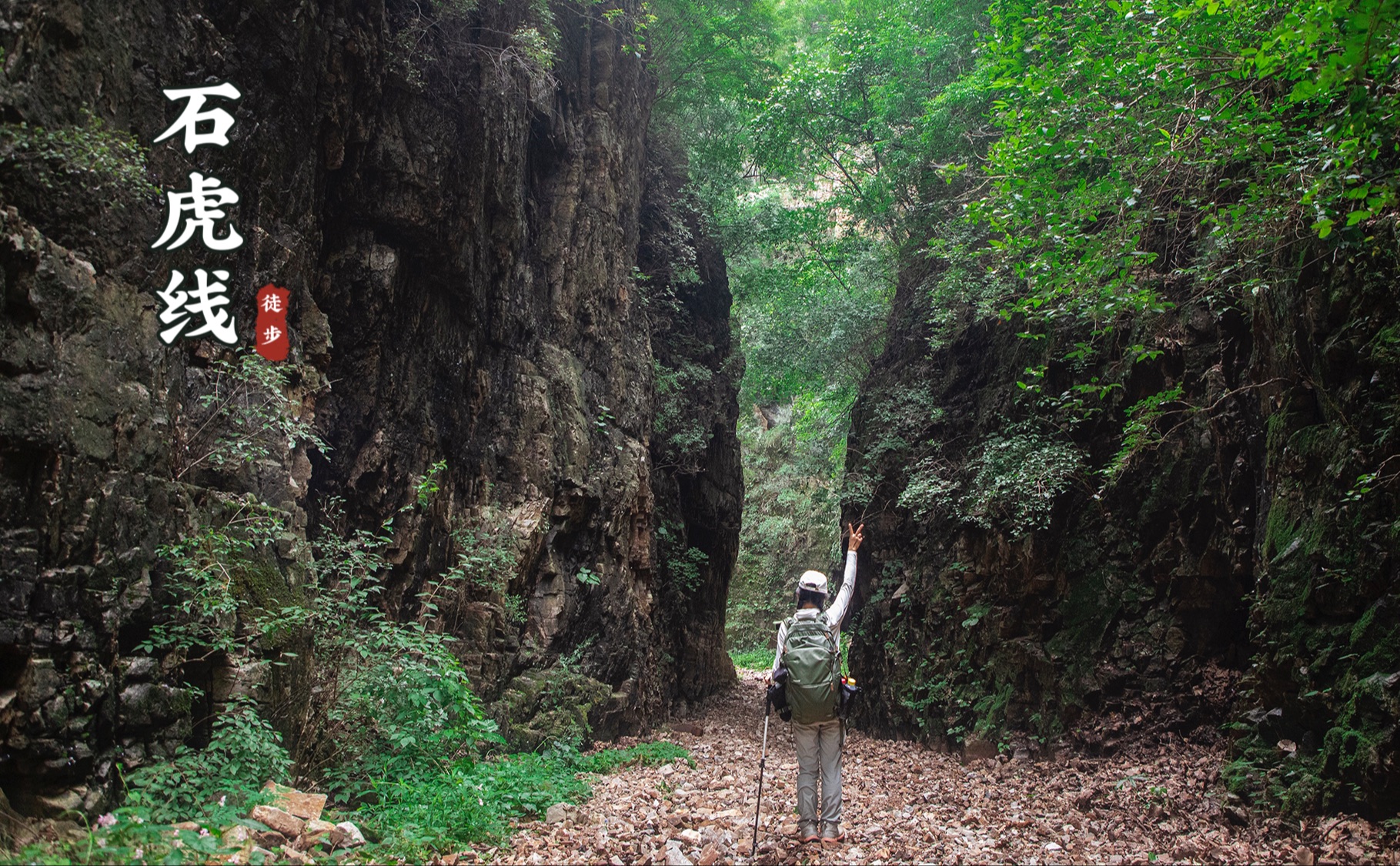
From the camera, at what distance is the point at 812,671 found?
5688 millimetres

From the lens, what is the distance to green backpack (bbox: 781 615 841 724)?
5656 mm

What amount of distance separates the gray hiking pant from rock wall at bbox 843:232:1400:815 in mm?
3147

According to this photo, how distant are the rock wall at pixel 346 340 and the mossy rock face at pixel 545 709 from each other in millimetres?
217

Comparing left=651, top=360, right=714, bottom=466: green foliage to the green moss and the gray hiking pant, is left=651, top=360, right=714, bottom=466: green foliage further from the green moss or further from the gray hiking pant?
the gray hiking pant

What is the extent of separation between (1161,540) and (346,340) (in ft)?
30.8

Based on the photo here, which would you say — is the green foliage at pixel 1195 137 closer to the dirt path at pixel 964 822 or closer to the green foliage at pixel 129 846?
the dirt path at pixel 964 822

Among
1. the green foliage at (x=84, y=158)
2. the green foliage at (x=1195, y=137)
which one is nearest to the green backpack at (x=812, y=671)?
the green foliage at (x=1195, y=137)

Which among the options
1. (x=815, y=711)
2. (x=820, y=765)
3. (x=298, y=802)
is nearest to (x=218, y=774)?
(x=298, y=802)

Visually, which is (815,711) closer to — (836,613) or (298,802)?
(836,613)

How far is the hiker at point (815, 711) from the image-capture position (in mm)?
5660

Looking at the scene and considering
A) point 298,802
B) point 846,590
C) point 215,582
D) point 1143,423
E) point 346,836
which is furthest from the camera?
point 1143,423

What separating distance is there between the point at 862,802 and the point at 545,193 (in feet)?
31.6

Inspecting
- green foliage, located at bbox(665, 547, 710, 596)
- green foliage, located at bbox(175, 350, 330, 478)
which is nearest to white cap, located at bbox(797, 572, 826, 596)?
green foliage, located at bbox(175, 350, 330, 478)

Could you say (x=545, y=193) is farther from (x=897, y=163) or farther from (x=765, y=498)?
(x=765, y=498)
